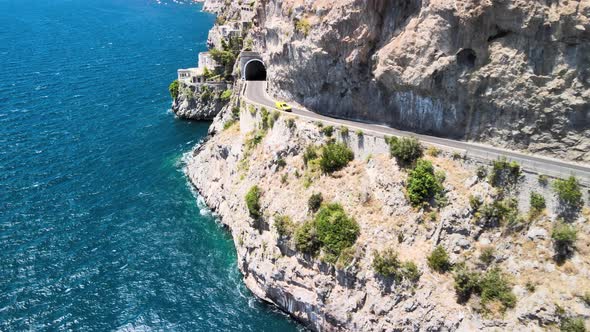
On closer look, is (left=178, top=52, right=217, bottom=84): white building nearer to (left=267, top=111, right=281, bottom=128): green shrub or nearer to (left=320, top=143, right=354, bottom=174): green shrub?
(left=267, top=111, right=281, bottom=128): green shrub

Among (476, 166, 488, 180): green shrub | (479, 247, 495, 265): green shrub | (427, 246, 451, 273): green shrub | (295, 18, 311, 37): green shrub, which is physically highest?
(295, 18, 311, 37): green shrub

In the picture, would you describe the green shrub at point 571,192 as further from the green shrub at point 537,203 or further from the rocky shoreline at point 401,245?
the green shrub at point 537,203

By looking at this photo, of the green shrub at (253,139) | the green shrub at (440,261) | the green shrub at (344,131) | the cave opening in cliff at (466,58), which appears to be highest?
the cave opening in cliff at (466,58)

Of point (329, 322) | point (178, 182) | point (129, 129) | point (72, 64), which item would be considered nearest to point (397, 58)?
point (329, 322)


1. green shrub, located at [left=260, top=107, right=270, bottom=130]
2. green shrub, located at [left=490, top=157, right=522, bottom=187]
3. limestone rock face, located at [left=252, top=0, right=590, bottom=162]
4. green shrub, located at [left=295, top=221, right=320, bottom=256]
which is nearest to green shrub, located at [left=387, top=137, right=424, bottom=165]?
limestone rock face, located at [left=252, top=0, right=590, bottom=162]

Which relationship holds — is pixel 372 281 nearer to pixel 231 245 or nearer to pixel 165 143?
pixel 231 245

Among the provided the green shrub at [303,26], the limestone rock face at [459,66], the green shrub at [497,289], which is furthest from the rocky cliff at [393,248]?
the green shrub at [303,26]

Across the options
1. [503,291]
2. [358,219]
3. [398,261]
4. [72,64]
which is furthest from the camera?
[72,64]
